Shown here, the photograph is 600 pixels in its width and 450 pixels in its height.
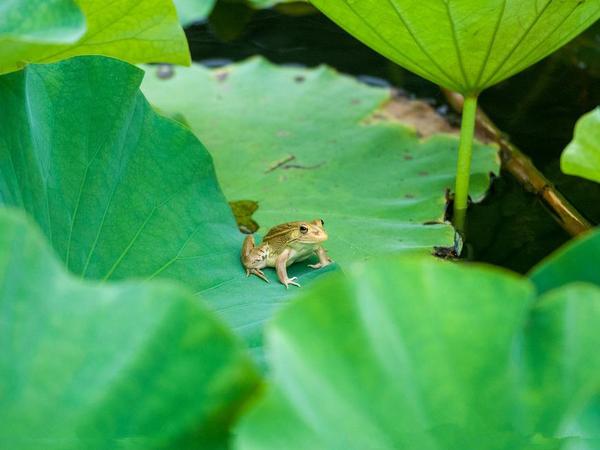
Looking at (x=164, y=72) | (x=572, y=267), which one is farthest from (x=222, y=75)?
(x=572, y=267)

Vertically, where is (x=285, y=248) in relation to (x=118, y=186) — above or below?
below

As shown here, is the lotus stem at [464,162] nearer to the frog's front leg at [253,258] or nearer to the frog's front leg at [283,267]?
the frog's front leg at [283,267]

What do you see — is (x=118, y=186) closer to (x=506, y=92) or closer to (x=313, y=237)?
(x=313, y=237)

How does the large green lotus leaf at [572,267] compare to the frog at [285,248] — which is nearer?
the large green lotus leaf at [572,267]

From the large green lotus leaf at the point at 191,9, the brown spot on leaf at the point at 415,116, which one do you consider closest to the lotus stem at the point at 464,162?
the brown spot on leaf at the point at 415,116

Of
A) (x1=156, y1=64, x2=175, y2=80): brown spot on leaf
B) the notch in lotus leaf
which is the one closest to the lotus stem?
the notch in lotus leaf

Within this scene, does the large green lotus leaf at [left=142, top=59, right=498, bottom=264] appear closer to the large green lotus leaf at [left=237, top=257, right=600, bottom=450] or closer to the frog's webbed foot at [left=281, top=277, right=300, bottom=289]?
the frog's webbed foot at [left=281, top=277, right=300, bottom=289]
